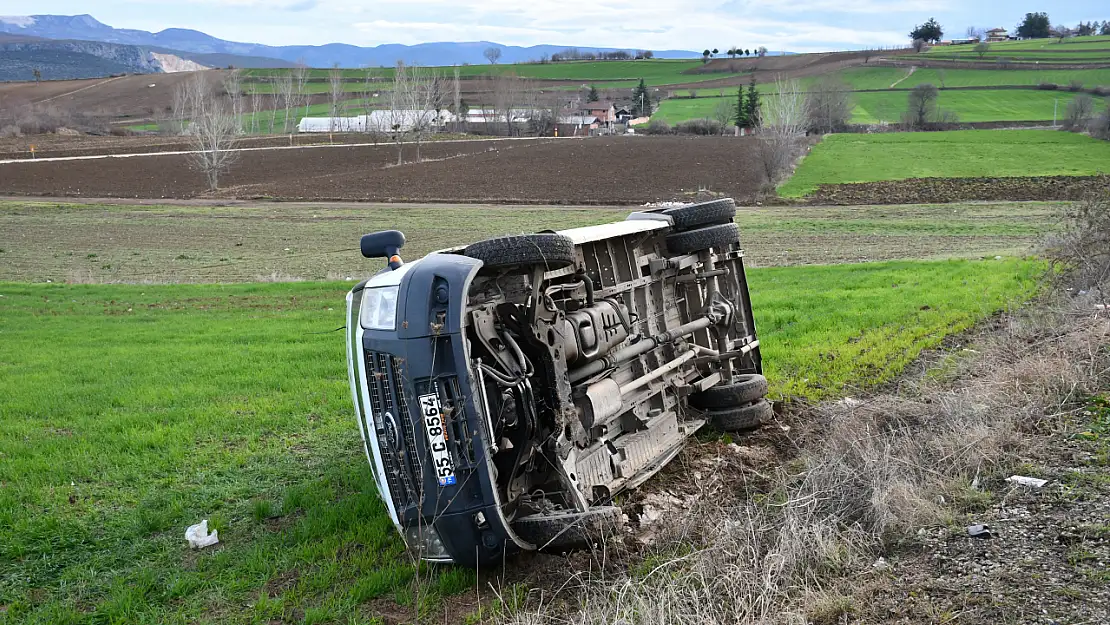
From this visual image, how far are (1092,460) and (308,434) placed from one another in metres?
6.15

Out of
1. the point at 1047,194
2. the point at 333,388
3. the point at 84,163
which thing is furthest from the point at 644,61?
the point at 333,388

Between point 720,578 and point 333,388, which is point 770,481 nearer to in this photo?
point 720,578

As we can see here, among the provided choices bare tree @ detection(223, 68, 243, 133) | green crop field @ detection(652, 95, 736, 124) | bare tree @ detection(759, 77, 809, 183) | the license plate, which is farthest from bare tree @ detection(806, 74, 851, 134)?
the license plate

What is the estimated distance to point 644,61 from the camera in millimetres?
154500

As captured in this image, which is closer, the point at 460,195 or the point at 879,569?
the point at 879,569

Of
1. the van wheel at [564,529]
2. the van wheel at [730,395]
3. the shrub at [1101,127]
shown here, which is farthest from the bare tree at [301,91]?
the van wheel at [564,529]

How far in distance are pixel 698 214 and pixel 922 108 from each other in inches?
3324

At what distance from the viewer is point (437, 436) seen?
15.7 ft

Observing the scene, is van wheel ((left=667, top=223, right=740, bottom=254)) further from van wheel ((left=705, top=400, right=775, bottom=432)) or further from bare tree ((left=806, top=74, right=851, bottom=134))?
bare tree ((left=806, top=74, right=851, bottom=134))

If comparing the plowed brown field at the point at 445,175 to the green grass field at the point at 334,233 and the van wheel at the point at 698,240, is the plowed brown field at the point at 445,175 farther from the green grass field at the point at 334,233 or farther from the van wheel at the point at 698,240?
the van wheel at the point at 698,240

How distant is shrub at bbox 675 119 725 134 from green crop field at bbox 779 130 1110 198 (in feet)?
58.8

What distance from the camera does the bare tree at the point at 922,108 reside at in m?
82.9

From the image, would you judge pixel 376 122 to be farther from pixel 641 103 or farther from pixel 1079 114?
pixel 1079 114

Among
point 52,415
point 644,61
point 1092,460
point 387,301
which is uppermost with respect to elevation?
point 644,61
